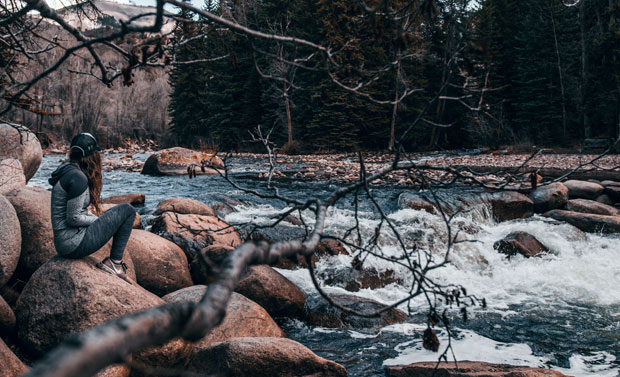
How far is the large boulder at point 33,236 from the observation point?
4.84m

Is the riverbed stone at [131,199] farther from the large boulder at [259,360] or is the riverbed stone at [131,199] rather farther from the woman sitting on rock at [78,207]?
the large boulder at [259,360]

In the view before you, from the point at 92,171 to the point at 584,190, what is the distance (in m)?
12.8

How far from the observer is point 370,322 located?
590cm

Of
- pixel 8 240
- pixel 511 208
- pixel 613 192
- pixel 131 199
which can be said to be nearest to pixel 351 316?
pixel 8 240

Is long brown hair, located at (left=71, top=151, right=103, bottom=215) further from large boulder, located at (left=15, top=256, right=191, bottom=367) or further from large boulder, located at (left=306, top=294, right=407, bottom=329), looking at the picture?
large boulder, located at (left=306, top=294, right=407, bottom=329)

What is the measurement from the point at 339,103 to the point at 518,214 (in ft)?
58.9

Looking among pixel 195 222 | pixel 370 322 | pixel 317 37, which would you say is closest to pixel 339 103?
pixel 317 37

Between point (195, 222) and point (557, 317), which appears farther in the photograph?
point (195, 222)

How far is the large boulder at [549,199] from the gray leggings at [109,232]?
10373 millimetres

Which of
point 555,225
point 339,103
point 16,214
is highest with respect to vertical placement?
point 339,103

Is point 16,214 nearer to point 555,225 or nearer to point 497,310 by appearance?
point 497,310

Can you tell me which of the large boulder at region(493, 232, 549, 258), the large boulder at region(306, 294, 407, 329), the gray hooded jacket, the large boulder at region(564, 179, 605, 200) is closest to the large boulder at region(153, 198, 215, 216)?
→ the large boulder at region(306, 294, 407, 329)

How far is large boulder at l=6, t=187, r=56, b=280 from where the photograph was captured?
15.9 feet

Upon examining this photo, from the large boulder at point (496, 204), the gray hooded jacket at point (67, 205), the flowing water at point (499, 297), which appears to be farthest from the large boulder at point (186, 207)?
the large boulder at point (496, 204)
